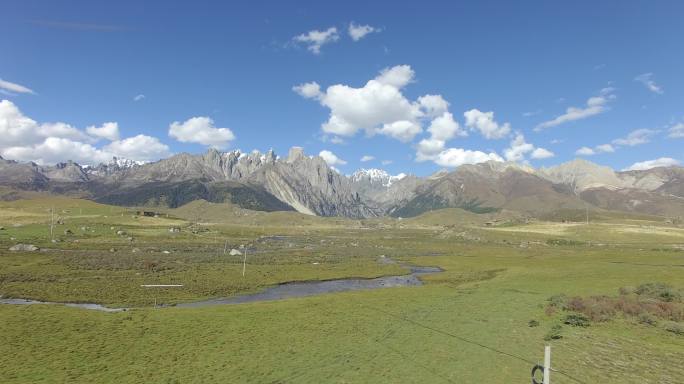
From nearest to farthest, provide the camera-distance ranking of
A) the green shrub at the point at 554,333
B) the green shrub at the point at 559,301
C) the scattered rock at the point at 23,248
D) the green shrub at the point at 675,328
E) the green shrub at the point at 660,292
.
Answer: the green shrub at the point at 554,333 → the green shrub at the point at 675,328 → the green shrub at the point at 559,301 → the green shrub at the point at 660,292 → the scattered rock at the point at 23,248

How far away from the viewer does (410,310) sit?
55594 mm

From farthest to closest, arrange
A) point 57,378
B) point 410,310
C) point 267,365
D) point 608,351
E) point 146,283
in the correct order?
point 146,283, point 410,310, point 608,351, point 267,365, point 57,378

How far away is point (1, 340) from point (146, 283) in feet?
138

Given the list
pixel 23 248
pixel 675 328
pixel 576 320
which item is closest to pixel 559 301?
pixel 576 320

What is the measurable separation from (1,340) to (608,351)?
179 ft

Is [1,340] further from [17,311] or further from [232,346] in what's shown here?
[232,346]

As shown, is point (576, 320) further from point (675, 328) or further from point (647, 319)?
point (675, 328)

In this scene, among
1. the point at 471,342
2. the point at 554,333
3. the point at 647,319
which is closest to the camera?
the point at 471,342

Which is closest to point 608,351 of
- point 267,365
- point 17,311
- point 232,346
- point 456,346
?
point 456,346

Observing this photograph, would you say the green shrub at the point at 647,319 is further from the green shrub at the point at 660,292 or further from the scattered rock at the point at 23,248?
the scattered rock at the point at 23,248

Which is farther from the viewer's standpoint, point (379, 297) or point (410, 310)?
point (379, 297)

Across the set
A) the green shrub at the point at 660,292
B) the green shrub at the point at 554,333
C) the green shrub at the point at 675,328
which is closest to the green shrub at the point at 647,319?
the green shrub at the point at 675,328

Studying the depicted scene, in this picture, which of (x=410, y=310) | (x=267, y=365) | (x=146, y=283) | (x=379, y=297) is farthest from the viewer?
(x=146, y=283)

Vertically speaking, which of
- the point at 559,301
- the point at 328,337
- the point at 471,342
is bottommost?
the point at 328,337
